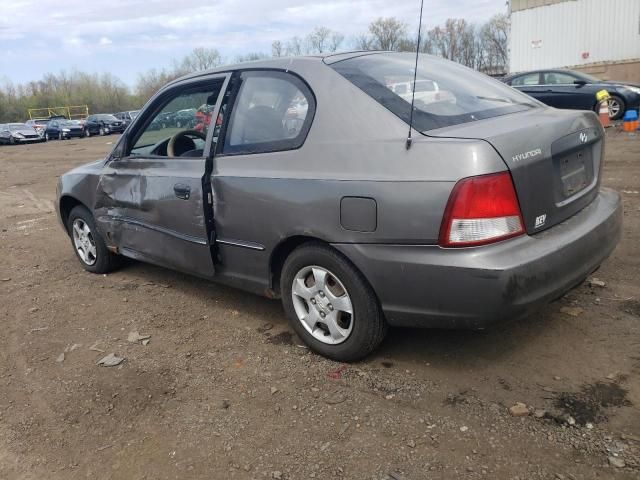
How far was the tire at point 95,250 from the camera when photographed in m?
5.10

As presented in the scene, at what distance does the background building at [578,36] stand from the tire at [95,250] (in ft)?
65.0

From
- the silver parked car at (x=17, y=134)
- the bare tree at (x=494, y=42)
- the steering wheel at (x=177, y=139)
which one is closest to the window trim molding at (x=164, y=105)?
the steering wheel at (x=177, y=139)

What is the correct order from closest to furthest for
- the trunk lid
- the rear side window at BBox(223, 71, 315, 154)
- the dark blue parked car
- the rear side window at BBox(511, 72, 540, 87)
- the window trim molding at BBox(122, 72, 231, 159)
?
1. the trunk lid
2. the rear side window at BBox(223, 71, 315, 154)
3. the window trim molding at BBox(122, 72, 231, 159)
4. the dark blue parked car
5. the rear side window at BBox(511, 72, 540, 87)

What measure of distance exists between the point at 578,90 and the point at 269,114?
41.4ft

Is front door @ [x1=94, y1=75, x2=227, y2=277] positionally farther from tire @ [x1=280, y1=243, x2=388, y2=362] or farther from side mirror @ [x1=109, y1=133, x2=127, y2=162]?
tire @ [x1=280, y1=243, x2=388, y2=362]

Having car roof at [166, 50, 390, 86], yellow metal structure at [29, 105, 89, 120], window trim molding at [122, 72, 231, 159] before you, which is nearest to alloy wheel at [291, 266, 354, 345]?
window trim molding at [122, 72, 231, 159]

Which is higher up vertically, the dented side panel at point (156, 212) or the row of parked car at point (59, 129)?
the dented side panel at point (156, 212)

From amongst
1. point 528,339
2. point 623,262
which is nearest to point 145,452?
point 528,339

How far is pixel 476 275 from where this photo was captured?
8.53ft

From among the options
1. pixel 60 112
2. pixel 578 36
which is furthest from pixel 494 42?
pixel 60 112

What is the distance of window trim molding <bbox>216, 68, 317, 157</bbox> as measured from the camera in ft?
10.5

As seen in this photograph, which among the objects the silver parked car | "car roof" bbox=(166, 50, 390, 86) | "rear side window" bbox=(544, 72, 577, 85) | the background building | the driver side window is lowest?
the silver parked car

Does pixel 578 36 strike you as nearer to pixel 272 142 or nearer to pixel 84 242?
pixel 84 242

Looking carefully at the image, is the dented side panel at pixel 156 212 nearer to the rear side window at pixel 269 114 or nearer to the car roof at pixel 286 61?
the rear side window at pixel 269 114
